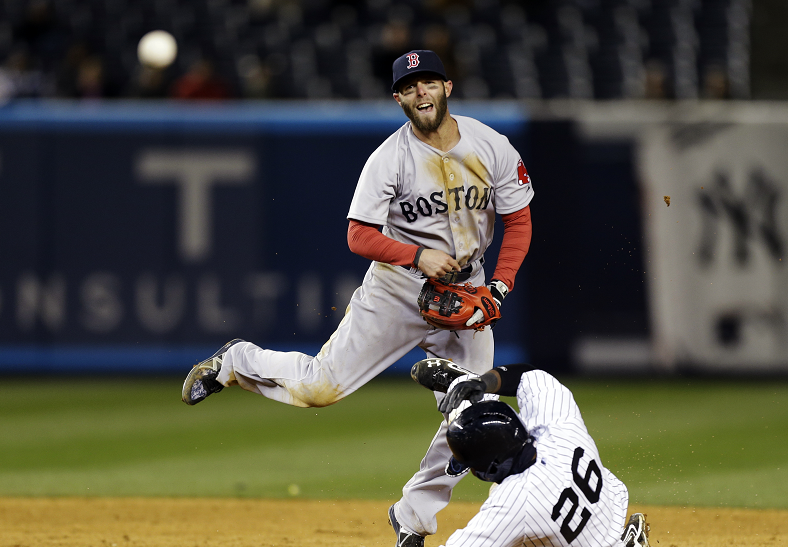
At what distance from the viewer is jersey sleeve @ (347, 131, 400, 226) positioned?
4.48 meters

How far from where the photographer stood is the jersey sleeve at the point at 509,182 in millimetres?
4641

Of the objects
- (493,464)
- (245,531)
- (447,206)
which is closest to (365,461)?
(245,531)

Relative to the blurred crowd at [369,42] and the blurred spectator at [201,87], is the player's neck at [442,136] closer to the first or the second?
the blurred spectator at [201,87]

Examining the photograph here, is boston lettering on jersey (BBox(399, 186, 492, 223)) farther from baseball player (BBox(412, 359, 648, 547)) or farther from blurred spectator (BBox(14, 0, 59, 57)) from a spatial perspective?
blurred spectator (BBox(14, 0, 59, 57))

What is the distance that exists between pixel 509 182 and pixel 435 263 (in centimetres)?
62

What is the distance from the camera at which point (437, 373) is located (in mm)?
3990

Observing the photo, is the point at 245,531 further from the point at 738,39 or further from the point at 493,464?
the point at 738,39

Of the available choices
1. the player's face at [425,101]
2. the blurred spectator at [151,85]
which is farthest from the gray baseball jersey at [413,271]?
the blurred spectator at [151,85]

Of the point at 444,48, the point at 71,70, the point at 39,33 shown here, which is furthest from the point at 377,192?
the point at 39,33

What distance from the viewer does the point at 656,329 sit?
10133 millimetres

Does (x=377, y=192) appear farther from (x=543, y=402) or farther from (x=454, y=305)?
(x=543, y=402)

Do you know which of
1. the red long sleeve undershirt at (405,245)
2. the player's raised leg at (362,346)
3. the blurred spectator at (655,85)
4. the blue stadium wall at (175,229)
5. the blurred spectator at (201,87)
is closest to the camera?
the red long sleeve undershirt at (405,245)

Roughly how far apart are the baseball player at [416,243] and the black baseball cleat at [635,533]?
1032mm

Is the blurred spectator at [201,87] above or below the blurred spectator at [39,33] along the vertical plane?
below
